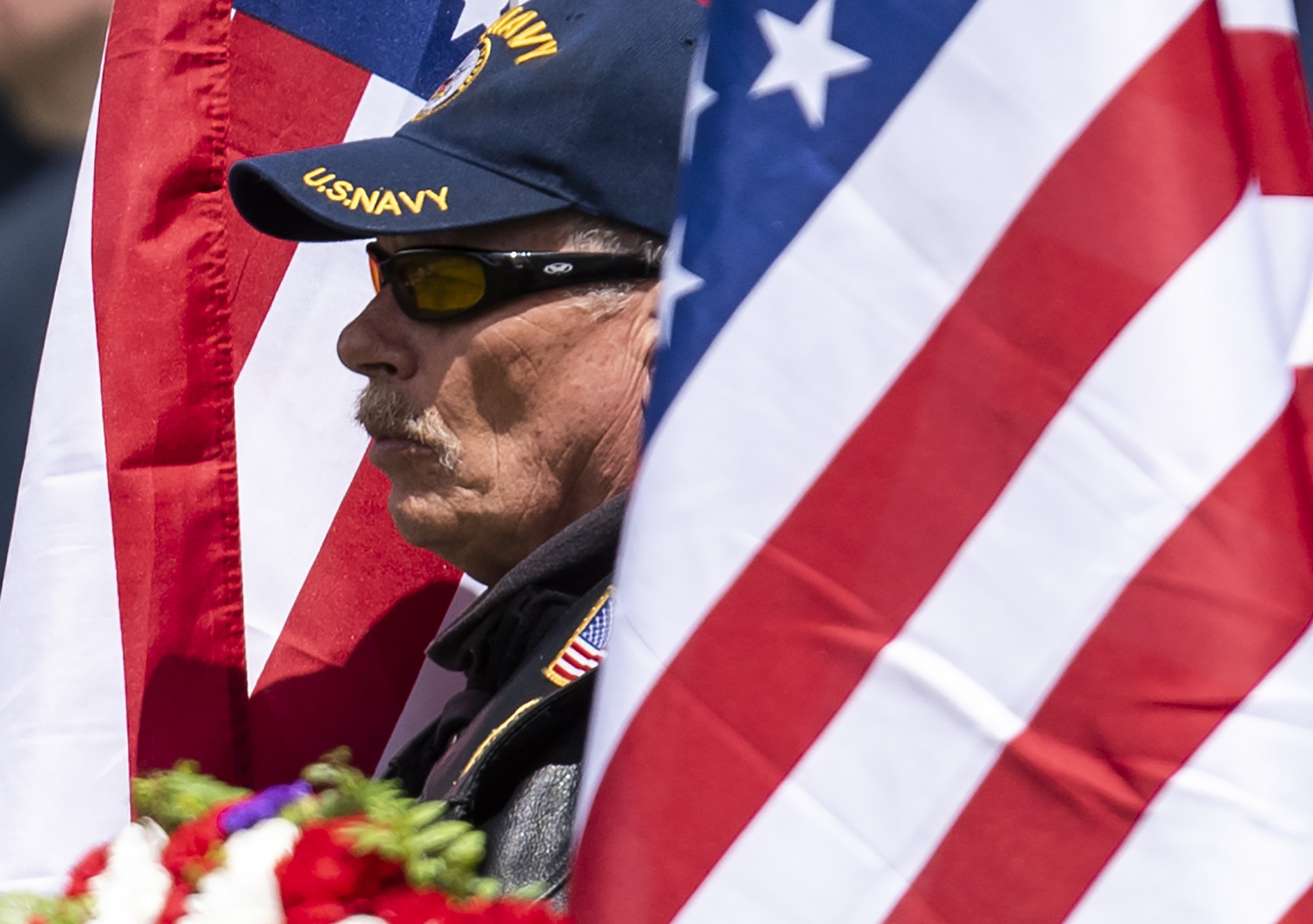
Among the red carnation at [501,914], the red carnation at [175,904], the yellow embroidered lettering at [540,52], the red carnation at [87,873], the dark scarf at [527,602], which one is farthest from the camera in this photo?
the yellow embroidered lettering at [540,52]

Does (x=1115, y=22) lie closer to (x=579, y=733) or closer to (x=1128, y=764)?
(x=1128, y=764)

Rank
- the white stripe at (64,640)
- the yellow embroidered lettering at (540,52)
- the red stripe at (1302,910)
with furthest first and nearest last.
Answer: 1. the white stripe at (64,640)
2. the yellow embroidered lettering at (540,52)
3. the red stripe at (1302,910)

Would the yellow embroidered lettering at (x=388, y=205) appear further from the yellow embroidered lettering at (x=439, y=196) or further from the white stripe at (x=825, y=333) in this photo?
the white stripe at (x=825, y=333)

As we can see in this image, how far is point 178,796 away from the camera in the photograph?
1456mm

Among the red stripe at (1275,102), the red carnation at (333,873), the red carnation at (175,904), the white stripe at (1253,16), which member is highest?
the white stripe at (1253,16)

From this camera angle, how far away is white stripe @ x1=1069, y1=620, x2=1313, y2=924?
95cm

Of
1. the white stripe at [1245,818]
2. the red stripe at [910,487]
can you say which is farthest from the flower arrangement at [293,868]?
the white stripe at [1245,818]

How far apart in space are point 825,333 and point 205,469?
54.5 inches

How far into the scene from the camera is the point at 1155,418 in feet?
3.20

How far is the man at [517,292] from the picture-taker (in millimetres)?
1818

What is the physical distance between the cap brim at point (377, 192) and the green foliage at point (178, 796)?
69cm

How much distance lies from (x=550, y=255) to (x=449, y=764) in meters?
0.65

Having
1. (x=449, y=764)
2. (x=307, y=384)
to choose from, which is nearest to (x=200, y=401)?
(x=307, y=384)

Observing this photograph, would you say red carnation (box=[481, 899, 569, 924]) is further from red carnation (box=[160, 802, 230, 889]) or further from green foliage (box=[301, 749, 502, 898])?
red carnation (box=[160, 802, 230, 889])
